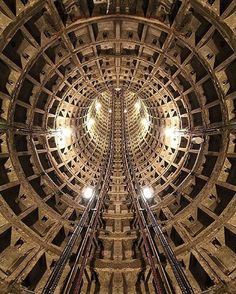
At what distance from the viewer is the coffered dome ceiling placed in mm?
11211

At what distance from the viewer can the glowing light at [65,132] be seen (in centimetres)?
1784

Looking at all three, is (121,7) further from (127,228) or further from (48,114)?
(127,228)

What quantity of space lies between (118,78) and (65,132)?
5.34 metres

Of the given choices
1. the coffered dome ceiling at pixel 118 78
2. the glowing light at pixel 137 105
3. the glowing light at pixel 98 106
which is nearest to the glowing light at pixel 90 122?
the glowing light at pixel 98 106

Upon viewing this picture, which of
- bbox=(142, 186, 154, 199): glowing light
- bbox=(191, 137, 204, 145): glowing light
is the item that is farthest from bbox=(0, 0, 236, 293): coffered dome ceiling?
bbox=(142, 186, 154, 199): glowing light

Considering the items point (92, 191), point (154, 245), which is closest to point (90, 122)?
point (92, 191)

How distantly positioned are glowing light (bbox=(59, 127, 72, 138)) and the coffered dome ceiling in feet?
0.94

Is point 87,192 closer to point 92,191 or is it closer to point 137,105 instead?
point 92,191

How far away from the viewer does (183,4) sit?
10.7m

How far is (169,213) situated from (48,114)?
9228 millimetres

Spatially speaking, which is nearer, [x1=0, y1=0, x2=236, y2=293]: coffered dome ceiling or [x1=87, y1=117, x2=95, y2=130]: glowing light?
[x1=0, y1=0, x2=236, y2=293]: coffered dome ceiling

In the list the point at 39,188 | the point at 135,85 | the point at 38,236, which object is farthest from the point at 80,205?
the point at 135,85

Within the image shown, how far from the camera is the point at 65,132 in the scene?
18781mm

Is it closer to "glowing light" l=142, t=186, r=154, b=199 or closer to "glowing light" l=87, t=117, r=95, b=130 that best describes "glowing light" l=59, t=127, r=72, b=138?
"glowing light" l=87, t=117, r=95, b=130
